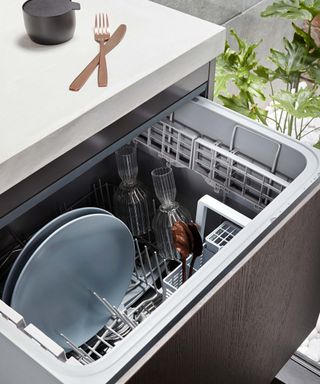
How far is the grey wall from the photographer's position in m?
1.87

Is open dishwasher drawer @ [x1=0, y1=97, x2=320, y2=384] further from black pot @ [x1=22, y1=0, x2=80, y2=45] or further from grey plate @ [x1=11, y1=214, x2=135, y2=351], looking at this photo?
black pot @ [x1=22, y1=0, x2=80, y2=45]

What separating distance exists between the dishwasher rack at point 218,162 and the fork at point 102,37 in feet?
0.71

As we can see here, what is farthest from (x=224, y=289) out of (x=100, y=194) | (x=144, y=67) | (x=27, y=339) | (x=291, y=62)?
(x=291, y=62)

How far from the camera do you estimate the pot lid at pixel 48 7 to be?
103 centimetres

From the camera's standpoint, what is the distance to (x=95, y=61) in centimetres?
102

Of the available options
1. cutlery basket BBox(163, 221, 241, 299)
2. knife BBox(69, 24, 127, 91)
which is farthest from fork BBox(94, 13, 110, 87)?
cutlery basket BBox(163, 221, 241, 299)

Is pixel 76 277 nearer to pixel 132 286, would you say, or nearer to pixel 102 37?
pixel 132 286

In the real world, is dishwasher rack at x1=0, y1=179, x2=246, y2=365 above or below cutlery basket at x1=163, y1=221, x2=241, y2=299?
below

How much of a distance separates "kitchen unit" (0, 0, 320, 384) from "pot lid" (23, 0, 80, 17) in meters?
0.07

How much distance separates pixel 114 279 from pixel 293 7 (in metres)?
0.90

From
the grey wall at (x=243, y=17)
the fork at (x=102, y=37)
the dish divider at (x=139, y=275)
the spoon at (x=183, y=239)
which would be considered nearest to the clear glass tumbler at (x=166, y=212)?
the dish divider at (x=139, y=275)

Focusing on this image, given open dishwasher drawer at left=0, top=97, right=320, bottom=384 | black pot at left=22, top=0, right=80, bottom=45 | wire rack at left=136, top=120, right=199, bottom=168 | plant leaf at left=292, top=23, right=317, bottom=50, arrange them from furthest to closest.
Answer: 1. plant leaf at left=292, top=23, right=317, bottom=50
2. wire rack at left=136, top=120, right=199, bottom=168
3. black pot at left=22, top=0, right=80, bottom=45
4. open dishwasher drawer at left=0, top=97, right=320, bottom=384

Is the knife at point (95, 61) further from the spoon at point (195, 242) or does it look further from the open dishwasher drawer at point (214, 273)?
the spoon at point (195, 242)

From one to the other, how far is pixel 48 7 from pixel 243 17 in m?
1.21
